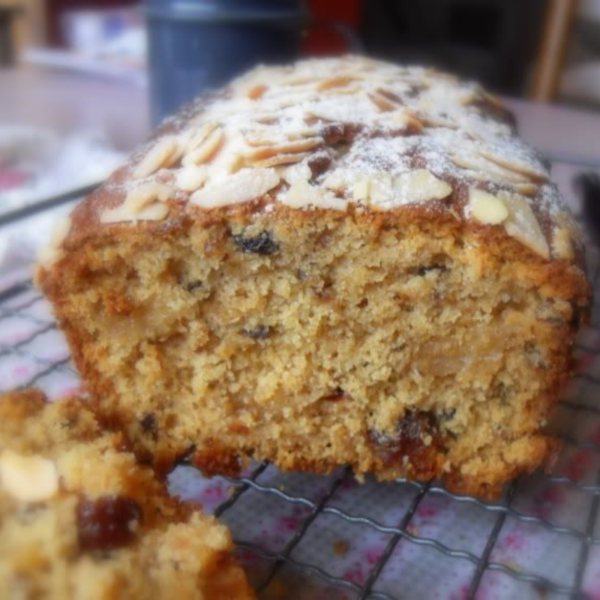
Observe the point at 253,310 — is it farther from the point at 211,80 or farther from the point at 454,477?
the point at 211,80

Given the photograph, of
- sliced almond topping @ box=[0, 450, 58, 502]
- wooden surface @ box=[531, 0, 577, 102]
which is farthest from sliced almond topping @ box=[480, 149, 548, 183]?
wooden surface @ box=[531, 0, 577, 102]

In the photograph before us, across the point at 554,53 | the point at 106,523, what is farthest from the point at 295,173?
the point at 554,53

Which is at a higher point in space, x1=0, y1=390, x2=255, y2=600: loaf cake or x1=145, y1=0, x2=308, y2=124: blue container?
x1=145, y1=0, x2=308, y2=124: blue container

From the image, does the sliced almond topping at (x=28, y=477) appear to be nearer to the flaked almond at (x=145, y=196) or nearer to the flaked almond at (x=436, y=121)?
the flaked almond at (x=145, y=196)

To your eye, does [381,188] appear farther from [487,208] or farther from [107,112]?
[107,112]

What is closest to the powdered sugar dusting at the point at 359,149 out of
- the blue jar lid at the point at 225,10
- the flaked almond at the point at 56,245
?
the flaked almond at the point at 56,245

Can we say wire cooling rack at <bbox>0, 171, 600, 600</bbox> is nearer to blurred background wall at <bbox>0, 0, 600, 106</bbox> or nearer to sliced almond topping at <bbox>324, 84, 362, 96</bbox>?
sliced almond topping at <bbox>324, 84, 362, 96</bbox>

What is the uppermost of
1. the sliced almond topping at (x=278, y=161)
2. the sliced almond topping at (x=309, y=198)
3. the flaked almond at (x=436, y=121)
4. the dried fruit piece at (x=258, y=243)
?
the flaked almond at (x=436, y=121)
